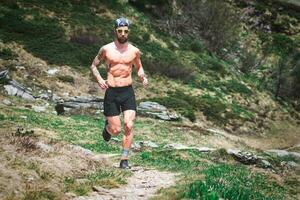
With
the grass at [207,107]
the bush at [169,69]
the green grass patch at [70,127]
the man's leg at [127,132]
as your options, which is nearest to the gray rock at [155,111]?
the grass at [207,107]

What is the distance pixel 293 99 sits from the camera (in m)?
52.9

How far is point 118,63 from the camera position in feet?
33.4

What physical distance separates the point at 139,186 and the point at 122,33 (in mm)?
3131

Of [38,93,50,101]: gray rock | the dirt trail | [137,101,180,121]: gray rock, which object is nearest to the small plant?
[38,93,50,101]: gray rock

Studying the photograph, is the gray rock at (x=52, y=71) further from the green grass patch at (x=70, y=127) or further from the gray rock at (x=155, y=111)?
the green grass patch at (x=70, y=127)

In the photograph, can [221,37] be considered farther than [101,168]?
Yes

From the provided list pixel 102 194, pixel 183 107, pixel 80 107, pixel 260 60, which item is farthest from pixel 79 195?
pixel 260 60

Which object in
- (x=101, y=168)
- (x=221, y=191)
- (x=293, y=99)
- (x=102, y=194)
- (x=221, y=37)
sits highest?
(x=221, y=191)

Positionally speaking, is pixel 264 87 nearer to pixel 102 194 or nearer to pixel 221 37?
pixel 221 37

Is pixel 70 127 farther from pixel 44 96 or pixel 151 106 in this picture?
pixel 151 106

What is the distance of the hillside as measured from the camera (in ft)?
28.6

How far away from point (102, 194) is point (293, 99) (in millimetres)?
48087

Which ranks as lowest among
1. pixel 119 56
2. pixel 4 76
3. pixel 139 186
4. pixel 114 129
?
pixel 4 76

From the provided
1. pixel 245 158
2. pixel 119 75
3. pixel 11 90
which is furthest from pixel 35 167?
pixel 11 90
